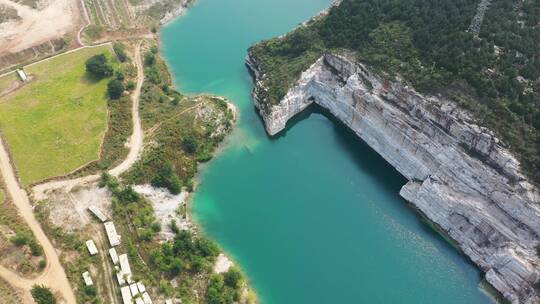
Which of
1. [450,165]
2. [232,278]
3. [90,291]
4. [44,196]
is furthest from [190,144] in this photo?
[450,165]

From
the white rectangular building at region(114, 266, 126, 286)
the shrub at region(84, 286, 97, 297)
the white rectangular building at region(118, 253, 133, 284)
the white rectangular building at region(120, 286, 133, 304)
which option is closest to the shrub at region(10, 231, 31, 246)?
the shrub at region(84, 286, 97, 297)

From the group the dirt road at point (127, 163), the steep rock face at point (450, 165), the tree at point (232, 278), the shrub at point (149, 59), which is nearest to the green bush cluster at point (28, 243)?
the dirt road at point (127, 163)

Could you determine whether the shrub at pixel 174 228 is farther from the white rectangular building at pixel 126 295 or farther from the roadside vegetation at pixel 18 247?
the roadside vegetation at pixel 18 247

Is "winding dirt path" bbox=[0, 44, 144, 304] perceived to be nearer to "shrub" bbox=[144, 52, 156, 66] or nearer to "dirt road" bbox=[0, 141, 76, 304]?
"dirt road" bbox=[0, 141, 76, 304]

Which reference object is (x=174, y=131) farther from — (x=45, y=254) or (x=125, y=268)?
(x=45, y=254)

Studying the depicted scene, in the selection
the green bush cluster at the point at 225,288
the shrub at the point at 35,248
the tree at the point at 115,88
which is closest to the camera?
the green bush cluster at the point at 225,288

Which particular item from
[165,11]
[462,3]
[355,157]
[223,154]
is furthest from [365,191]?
[165,11]

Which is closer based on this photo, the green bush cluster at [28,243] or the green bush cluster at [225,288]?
the green bush cluster at [225,288]

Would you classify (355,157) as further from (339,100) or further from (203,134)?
(203,134)
